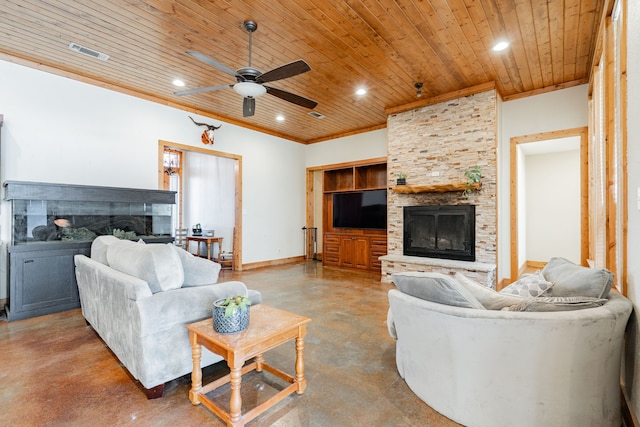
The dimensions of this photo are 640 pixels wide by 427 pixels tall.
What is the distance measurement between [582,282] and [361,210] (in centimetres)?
501

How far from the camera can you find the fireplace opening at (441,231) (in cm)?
487

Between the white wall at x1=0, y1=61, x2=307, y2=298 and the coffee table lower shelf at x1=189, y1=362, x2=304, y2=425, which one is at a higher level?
the white wall at x1=0, y1=61, x2=307, y2=298

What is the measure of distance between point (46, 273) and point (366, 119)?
577 cm

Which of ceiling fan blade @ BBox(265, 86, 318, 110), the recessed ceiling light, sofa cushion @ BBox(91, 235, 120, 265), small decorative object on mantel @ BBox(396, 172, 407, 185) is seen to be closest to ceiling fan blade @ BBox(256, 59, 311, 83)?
ceiling fan blade @ BBox(265, 86, 318, 110)

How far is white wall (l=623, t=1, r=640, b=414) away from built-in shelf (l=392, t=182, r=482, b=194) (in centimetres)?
290

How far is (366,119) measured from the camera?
6398 millimetres

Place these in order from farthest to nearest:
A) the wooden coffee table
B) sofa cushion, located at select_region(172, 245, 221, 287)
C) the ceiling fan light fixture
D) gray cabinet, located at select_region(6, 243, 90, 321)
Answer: gray cabinet, located at select_region(6, 243, 90, 321) < the ceiling fan light fixture < sofa cushion, located at select_region(172, 245, 221, 287) < the wooden coffee table

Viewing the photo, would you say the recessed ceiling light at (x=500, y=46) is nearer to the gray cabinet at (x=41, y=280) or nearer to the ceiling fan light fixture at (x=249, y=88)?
the ceiling fan light fixture at (x=249, y=88)

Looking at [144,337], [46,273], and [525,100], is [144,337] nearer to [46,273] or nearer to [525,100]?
[46,273]

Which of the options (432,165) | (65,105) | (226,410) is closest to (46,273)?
(65,105)

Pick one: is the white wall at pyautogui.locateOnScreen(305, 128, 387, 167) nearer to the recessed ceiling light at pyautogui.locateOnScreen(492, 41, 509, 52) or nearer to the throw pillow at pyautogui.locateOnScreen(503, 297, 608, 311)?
the recessed ceiling light at pyautogui.locateOnScreen(492, 41, 509, 52)

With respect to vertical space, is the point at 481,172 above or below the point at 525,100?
below

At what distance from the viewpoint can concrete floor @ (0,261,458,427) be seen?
178cm

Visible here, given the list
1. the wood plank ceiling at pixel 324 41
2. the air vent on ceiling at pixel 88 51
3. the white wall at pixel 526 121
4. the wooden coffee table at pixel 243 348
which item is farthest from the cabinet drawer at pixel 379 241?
the air vent on ceiling at pixel 88 51
